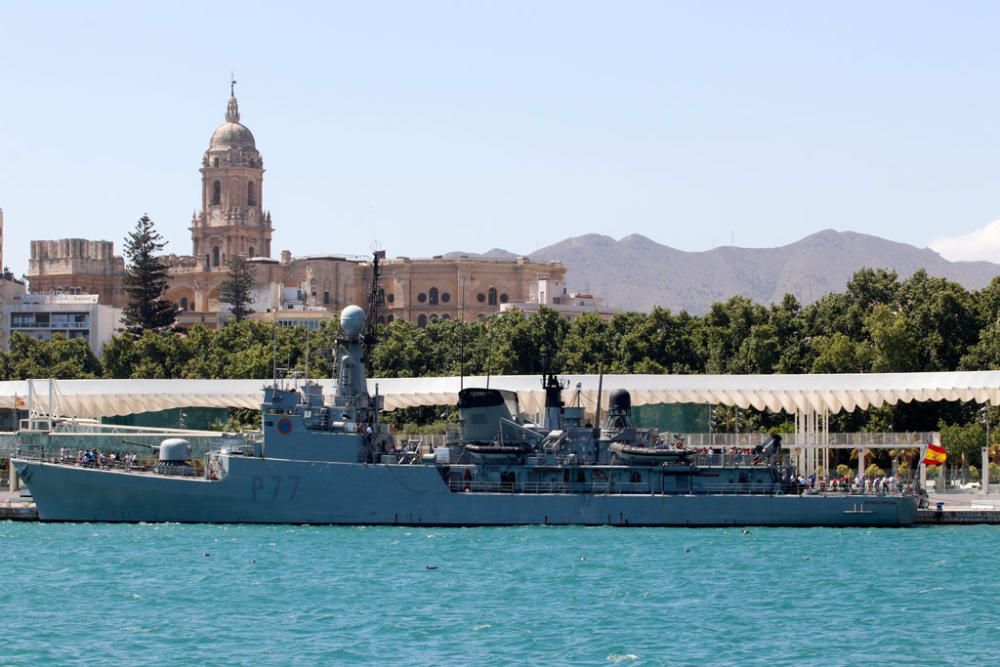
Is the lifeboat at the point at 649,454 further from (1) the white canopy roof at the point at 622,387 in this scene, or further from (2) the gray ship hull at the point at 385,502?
(1) the white canopy roof at the point at 622,387

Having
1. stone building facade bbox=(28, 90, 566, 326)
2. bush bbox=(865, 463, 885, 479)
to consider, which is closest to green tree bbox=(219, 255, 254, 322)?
stone building facade bbox=(28, 90, 566, 326)

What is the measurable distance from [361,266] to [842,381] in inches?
4514

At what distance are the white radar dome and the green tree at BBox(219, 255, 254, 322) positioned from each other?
312ft

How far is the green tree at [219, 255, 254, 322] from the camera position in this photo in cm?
15600

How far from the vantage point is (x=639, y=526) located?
56.5 metres

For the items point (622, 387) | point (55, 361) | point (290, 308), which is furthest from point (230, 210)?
point (622, 387)

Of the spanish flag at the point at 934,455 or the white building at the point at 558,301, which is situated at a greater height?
the white building at the point at 558,301

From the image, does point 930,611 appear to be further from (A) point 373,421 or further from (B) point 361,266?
(B) point 361,266

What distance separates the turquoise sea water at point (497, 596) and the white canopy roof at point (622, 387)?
15.4 meters

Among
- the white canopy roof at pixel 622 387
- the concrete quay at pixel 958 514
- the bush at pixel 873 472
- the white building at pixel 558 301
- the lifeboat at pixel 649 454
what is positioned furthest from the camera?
the white building at pixel 558 301

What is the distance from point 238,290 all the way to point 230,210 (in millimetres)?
41056

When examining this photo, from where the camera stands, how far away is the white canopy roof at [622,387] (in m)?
71.3

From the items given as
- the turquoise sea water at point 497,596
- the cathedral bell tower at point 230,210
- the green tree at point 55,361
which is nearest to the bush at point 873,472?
the turquoise sea water at point 497,596

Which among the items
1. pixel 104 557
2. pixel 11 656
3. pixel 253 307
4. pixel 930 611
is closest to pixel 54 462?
pixel 104 557
